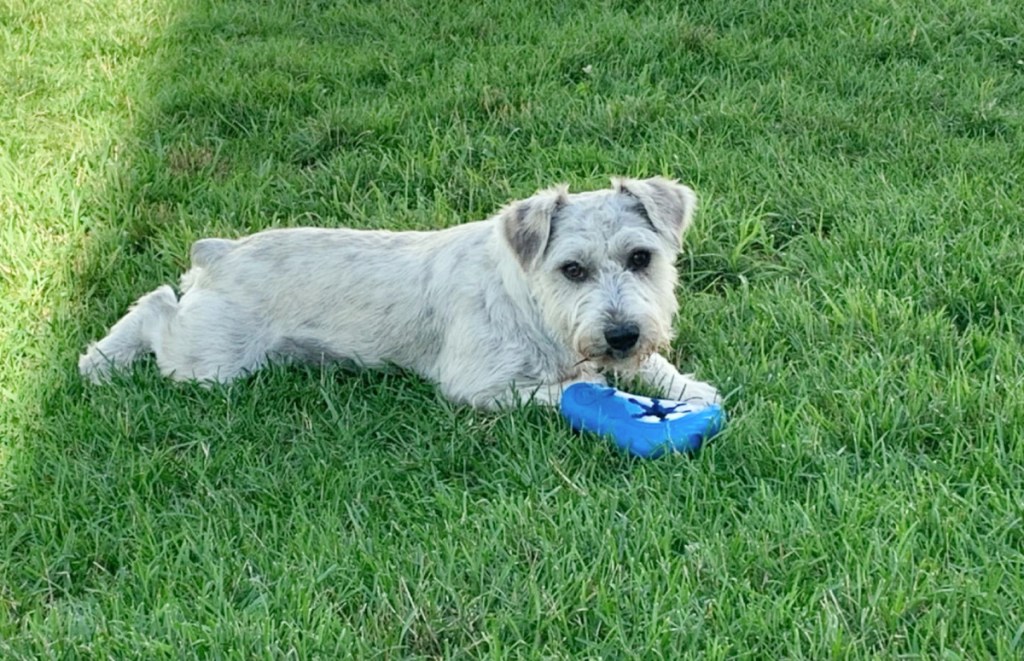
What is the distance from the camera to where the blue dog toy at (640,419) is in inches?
162

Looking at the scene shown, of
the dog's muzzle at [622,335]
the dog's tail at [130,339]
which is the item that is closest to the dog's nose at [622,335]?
the dog's muzzle at [622,335]

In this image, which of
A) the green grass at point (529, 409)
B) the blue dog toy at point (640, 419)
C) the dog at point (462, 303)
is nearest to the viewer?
the green grass at point (529, 409)

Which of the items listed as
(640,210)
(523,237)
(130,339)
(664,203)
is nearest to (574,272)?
(523,237)

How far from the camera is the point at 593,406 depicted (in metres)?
4.37

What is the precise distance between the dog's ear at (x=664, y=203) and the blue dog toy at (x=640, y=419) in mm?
771

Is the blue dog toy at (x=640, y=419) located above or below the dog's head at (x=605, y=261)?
below

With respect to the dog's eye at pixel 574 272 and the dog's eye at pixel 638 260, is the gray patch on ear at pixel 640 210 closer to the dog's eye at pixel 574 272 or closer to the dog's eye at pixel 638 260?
the dog's eye at pixel 638 260

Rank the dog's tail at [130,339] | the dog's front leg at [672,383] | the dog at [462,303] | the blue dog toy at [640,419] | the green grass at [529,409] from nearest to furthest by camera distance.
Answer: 1. the green grass at [529,409]
2. the blue dog toy at [640,419]
3. the dog's front leg at [672,383]
4. the dog at [462,303]
5. the dog's tail at [130,339]

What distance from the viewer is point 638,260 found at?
471cm

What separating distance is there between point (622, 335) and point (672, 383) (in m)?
0.40

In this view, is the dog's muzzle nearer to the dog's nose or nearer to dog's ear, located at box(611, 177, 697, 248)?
the dog's nose

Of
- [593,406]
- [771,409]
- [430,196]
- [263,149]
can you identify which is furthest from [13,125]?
[771,409]

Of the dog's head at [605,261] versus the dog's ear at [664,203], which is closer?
the dog's head at [605,261]

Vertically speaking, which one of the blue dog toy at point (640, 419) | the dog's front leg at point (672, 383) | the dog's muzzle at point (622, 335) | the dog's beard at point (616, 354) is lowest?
the dog's front leg at point (672, 383)
